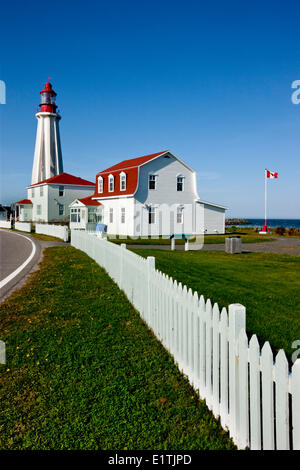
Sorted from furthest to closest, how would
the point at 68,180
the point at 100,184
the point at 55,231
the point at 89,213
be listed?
the point at 68,180, the point at 100,184, the point at 89,213, the point at 55,231

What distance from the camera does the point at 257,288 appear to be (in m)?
8.96

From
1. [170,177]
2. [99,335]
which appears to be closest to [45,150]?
[170,177]

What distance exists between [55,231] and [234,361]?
27451 millimetres

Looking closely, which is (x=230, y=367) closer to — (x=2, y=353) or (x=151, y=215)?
(x=2, y=353)

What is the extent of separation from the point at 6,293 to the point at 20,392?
5.00m

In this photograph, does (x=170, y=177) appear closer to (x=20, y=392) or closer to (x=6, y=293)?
(x=6, y=293)

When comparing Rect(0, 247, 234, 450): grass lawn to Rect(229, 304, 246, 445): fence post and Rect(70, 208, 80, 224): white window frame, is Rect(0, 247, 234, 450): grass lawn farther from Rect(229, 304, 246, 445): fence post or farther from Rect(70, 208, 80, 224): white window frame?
Rect(70, 208, 80, 224): white window frame

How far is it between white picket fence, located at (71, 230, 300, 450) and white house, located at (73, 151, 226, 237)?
86.4 feet

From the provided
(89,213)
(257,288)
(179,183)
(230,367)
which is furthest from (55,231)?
(230,367)

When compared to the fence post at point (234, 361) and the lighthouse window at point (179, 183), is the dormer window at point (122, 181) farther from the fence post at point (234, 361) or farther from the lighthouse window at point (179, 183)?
the fence post at point (234, 361)

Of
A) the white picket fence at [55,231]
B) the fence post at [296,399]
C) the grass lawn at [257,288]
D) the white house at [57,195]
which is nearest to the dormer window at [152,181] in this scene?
the white picket fence at [55,231]

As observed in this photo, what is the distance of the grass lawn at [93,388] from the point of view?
Answer: 3.13m

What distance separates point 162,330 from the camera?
17.0ft

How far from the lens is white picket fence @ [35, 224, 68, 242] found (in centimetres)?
2477
